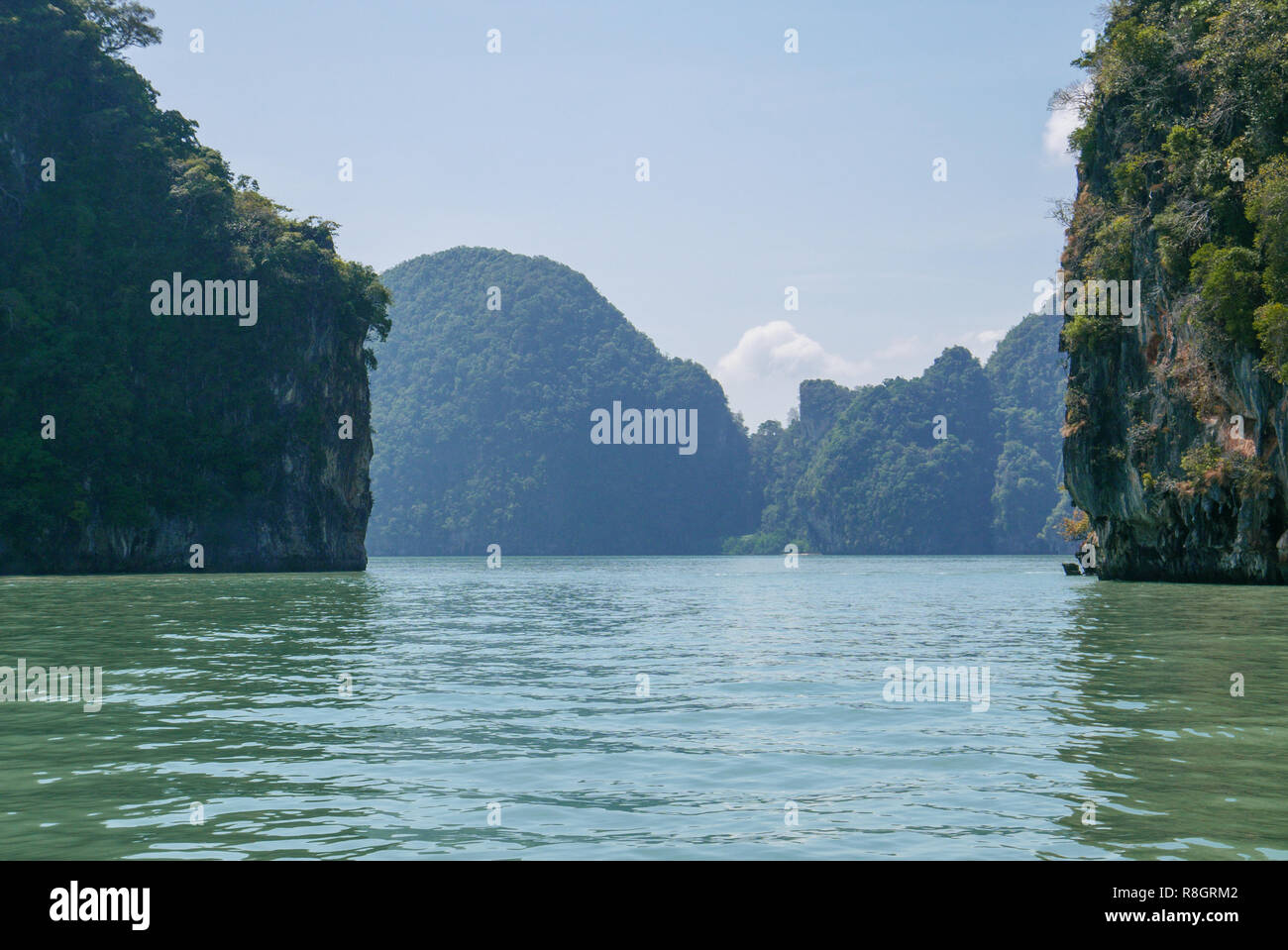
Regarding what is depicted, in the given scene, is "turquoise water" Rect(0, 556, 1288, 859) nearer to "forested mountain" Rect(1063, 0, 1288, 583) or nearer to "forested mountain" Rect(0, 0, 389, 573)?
"forested mountain" Rect(1063, 0, 1288, 583)

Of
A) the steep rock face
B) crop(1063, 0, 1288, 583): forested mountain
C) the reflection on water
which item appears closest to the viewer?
the reflection on water

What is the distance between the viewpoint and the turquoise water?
7953 mm

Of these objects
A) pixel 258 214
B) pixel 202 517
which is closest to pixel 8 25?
pixel 258 214

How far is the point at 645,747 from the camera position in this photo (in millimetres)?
11555

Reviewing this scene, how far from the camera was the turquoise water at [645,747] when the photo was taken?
26.1 ft

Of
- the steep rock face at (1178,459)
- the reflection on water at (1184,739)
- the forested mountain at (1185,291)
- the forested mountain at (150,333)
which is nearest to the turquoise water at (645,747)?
the reflection on water at (1184,739)

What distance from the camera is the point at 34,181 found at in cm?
8006

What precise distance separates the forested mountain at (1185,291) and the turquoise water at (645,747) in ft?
58.7

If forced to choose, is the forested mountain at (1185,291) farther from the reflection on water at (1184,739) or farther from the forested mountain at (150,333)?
the forested mountain at (150,333)

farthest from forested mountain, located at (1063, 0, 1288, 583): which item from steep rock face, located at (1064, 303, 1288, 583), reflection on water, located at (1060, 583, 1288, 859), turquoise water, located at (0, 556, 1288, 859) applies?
turquoise water, located at (0, 556, 1288, 859)

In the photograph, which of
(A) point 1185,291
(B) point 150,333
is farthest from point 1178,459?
(B) point 150,333

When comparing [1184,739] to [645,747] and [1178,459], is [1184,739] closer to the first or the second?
[645,747]

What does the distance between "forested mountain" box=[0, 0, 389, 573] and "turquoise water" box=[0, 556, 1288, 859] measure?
52155mm
